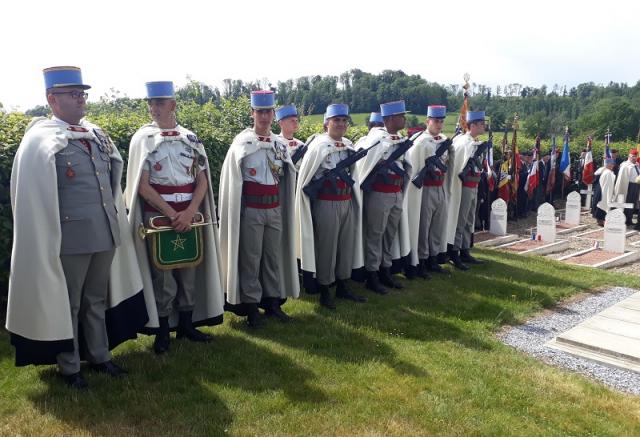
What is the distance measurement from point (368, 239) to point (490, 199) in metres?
8.91

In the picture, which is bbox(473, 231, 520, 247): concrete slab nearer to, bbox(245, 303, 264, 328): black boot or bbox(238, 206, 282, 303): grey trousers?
bbox(238, 206, 282, 303): grey trousers

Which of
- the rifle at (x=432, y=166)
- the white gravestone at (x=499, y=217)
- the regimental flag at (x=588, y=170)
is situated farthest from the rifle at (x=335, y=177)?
the regimental flag at (x=588, y=170)

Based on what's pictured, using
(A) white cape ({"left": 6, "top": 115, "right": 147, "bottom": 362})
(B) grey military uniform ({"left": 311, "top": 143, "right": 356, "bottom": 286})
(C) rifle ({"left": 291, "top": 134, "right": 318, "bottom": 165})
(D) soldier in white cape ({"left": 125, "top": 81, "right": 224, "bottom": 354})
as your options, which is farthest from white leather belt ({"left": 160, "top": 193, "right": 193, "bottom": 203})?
(C) rifle ({"left": 291, "top": 134, "right": 318, "bottom": 165})

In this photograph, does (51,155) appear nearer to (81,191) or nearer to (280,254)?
(81,191)

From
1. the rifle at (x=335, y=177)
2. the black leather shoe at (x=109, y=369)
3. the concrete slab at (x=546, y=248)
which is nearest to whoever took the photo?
the black leather shoe at (x=109, y=369)

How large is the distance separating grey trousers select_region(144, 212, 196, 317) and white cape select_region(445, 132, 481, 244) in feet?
14.8

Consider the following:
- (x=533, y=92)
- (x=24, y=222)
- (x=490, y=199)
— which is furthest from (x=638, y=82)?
(x=24, y=222)

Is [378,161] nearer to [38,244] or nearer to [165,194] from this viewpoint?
[165,194]

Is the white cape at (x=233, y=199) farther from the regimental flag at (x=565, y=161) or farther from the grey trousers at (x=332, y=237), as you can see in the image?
the regimental flag at (x=565, y=161)

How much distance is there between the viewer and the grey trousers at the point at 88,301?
12.9 feet

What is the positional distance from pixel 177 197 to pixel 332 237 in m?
2.11

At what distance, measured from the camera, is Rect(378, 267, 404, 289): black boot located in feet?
23.9

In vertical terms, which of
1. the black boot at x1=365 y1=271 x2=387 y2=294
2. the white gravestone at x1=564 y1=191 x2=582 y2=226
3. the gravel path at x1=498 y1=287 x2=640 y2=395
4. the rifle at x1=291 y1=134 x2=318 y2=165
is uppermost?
the rifle at x1=291 y1=134 x2=318 y2=165

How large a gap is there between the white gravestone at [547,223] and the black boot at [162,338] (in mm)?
9925
